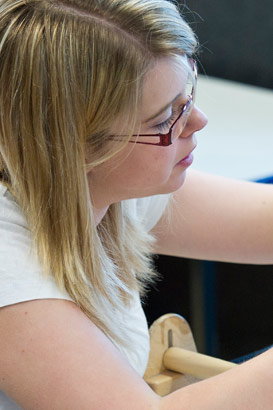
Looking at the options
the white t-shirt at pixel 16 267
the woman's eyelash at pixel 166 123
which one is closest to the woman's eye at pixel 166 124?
the woman's eyelash at pixel 166 123

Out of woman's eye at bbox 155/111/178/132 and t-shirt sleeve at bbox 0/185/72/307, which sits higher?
woman's eye at bbox 155/111/178/132

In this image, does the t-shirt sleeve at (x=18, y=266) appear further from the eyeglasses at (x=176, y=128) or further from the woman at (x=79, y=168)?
the eyeglasses at (x=176, y=128)

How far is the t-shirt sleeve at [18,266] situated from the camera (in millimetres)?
716

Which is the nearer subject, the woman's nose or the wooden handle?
the woman's nose

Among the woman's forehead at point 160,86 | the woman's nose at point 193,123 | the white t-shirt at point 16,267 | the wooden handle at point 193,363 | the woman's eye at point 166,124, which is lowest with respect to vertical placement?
the wooden handle at point 193,363

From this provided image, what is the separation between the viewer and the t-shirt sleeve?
2.35ft

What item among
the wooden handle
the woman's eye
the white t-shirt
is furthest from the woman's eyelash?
the wooden handle

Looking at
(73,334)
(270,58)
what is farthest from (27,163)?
(270,58)

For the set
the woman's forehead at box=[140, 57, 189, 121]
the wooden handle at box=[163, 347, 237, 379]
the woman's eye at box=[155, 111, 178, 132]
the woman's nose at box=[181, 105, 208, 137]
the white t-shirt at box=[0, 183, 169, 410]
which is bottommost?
the wooden handle at box=[163, 347, 237, 379]

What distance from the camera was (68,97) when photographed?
73 centimetres

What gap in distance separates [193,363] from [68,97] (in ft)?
1.24

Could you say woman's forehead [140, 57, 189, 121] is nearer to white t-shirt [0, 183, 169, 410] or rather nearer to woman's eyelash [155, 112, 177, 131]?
woman's eyelash [155, 112, 177, 131]

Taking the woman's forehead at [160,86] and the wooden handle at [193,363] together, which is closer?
the woman's forehead at [160,86]

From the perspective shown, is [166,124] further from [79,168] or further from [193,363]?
[193,363]
